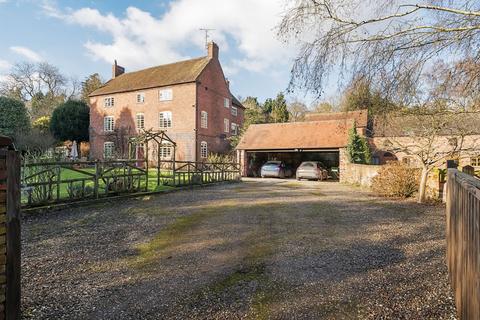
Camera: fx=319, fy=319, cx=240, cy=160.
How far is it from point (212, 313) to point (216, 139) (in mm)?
29601

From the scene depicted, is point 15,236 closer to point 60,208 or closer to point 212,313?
point 212,313

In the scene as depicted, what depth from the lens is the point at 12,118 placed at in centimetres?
2900

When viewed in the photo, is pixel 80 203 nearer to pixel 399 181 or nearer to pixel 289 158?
pixel 399 181

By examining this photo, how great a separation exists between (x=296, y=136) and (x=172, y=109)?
40.7 feet

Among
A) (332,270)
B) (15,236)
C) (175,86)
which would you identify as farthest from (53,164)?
(175,86)

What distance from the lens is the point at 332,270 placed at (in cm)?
445

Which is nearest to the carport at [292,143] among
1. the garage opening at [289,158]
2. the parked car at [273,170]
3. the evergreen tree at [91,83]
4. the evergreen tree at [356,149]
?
the garage opening at [289,158]

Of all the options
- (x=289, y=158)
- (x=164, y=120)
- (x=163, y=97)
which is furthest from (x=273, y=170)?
(x=163, y=97)

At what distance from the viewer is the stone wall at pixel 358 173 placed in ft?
53.4

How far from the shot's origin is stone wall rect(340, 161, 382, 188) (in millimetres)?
16291

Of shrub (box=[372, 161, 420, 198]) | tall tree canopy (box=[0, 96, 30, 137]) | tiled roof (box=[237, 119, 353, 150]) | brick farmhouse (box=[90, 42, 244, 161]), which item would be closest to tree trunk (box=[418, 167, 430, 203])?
shrub (box=[372, 161, 420, 198])

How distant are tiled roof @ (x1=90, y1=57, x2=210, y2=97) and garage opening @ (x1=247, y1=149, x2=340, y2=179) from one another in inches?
362

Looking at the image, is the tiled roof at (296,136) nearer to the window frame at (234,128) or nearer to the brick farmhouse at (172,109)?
the brick farmhouse at (172,109)

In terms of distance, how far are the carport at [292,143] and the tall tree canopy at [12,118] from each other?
2024 cm
